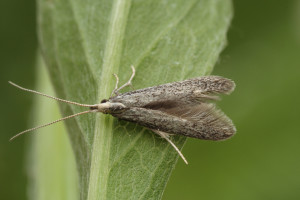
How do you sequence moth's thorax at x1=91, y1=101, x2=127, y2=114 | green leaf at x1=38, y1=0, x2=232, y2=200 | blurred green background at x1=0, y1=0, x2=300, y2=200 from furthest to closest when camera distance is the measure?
blurred green background at x1=0, y1=0, x2=300, y2=200, moth's thorax at x1=91, y1=101, x2=127, y2=114, green leaf at x1=38, y1=0, x2=232, y2=200

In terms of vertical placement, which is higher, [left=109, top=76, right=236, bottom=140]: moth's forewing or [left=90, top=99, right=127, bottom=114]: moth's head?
[left=90, top=99, right=127, bottom=114]: moth's head

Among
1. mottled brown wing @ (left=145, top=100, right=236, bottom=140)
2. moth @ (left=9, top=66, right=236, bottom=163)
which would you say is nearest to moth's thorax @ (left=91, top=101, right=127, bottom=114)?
moth @ (left=9, top=66, right=236, bottom=163)

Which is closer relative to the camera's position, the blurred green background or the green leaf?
the green leaf

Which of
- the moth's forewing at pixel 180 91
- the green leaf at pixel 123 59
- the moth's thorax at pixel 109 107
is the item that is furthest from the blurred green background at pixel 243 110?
the moth's thorax at pixel 109 107

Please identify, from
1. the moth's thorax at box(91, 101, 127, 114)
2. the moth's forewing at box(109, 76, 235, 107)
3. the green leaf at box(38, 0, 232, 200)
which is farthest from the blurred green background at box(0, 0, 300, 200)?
the moth's thorax at box(91, 101, 127, 114)

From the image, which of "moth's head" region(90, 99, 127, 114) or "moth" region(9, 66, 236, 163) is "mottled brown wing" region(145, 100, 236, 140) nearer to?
"moth" region(9, 66, 236, 163)

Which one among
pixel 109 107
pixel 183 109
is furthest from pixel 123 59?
pixel 183 109

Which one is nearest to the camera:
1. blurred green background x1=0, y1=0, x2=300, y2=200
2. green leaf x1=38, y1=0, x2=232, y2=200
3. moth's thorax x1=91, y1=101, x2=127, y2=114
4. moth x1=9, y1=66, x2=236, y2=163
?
green leaf x1=38, y1=0, x2=232, y2=200

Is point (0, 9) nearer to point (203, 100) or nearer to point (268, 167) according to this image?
point (203, 100)
